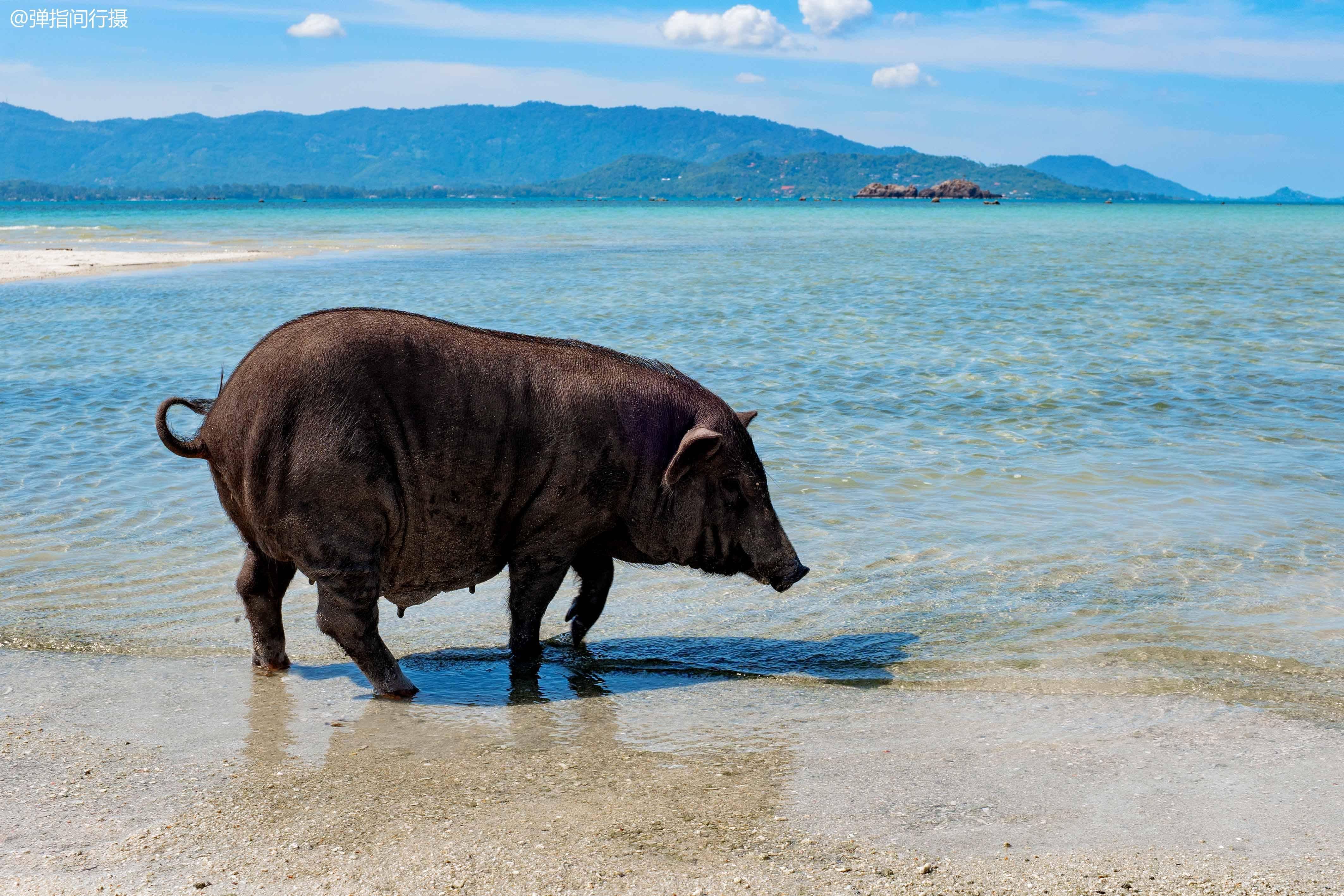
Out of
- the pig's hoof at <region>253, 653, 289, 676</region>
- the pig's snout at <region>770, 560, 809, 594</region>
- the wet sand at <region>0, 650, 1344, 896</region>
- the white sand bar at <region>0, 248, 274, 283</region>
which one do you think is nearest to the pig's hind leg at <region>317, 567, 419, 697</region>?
the wet sand at <region>0, 650, 1344, 896</region>

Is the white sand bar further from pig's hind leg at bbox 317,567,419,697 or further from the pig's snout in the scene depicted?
the pig's snout

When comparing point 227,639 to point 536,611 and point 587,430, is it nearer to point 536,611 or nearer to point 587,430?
point 536,611

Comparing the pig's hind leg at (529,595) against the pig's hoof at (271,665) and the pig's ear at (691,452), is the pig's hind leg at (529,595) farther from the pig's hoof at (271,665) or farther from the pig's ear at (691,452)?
the pig's hoof at (271,665)

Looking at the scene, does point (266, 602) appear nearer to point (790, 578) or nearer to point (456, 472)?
point (456, 472)

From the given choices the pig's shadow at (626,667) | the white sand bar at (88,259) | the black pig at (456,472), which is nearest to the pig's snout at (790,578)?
the black pig at (456,472)

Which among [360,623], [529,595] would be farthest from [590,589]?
[360,623]

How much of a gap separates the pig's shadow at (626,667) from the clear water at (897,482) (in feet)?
0.13

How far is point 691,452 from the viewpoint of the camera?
644cm

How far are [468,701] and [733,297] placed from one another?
2375 cm

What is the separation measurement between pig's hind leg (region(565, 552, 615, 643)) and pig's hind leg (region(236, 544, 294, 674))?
150cm

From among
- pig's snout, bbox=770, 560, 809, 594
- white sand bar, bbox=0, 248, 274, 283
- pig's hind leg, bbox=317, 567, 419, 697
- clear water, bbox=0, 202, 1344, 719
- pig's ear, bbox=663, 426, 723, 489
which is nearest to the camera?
pig's hind leg, bbox=317, 567, 419, 697

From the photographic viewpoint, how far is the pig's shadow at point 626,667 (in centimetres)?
641

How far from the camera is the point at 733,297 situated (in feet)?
96.4

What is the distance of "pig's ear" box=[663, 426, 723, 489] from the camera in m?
6.39
